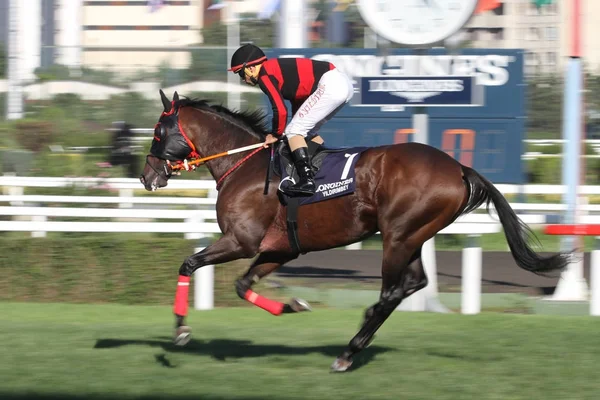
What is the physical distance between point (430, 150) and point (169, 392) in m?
2.11

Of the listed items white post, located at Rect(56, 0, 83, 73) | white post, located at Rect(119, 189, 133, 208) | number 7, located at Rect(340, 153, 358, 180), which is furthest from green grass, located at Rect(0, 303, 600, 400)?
white post, located at Rect(56, 0, 83, 73)

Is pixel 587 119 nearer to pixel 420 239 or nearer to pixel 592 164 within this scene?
pixel 592 164

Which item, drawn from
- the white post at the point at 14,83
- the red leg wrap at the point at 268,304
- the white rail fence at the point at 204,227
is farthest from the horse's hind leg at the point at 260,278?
the white post at the point at 14,83

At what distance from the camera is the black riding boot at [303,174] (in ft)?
18.5

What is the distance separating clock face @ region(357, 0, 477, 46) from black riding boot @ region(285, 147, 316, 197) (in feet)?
9.09

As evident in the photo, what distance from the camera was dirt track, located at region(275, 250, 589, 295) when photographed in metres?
8.89

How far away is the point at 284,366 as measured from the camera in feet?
18.0

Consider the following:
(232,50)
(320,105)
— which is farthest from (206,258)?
(232,50)

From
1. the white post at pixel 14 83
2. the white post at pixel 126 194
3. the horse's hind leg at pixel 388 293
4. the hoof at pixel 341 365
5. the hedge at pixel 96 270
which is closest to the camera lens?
the hoof at pixel 341 365

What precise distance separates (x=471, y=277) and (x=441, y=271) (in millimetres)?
2453

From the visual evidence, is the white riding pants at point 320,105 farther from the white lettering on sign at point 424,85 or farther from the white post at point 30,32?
the white post at point 30,32

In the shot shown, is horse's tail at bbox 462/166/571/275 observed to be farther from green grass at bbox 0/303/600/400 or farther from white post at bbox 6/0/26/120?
white post at bbox 6/0/26/120

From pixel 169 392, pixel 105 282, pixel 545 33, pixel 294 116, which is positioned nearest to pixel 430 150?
pixel 294 116

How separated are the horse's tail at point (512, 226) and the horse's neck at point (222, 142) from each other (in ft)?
4.62
